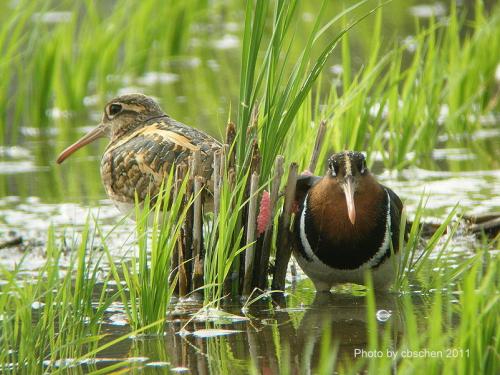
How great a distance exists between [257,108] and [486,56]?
11.3 ft

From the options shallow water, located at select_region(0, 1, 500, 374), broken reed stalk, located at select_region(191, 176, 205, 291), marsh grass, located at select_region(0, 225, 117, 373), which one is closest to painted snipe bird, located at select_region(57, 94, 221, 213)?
shallow water, located at select_region(0, 1, 500, 374)

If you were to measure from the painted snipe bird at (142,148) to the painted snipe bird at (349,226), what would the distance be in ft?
2.81

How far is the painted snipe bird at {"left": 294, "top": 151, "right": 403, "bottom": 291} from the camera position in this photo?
4.61m

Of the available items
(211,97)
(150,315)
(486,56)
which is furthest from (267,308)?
(211,97)

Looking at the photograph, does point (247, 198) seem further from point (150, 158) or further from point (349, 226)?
point (150, 158)

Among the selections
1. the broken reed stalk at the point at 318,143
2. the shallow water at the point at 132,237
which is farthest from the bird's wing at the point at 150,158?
the broken reed stalk at the point at 318,143

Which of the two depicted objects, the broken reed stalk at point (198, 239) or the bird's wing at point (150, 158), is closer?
the broken reed stalk at point (198, 239)

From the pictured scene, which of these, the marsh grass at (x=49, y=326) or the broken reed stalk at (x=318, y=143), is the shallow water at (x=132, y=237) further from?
the broken reed stalk at (x=318, y=143)

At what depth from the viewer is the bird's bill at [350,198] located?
4.44 m

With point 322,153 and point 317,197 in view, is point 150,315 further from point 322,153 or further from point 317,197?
point 322,153

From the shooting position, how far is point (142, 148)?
18.7 ft

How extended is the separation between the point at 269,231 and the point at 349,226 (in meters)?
0.38

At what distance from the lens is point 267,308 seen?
4.79m

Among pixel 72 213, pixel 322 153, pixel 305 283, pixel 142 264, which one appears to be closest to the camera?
pixel 142 264
